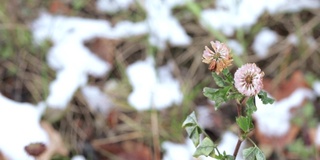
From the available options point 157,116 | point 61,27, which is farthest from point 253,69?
point 61,27

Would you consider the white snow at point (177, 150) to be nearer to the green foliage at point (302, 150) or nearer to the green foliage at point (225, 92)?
the green foliage at point (302, 150)

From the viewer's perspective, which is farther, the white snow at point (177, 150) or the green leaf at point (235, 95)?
the white snow at point (177, 150)

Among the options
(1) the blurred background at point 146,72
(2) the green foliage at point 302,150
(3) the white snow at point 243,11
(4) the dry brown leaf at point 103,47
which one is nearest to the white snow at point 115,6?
(1) the blurred background at point 146,72

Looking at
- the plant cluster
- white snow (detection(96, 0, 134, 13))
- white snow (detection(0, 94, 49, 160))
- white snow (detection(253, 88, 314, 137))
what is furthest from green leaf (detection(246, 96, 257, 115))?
white snow (detection(96, 0, 134, 13))

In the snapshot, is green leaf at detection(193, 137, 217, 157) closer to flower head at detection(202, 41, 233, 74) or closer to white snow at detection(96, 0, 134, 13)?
flower head at detection(202, 41, 233, 74)

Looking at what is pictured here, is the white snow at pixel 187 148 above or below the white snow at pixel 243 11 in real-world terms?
below

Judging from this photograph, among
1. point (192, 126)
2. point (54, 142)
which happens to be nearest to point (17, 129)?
point (54, 142)

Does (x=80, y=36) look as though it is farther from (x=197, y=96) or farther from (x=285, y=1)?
(x=285, y=1)
